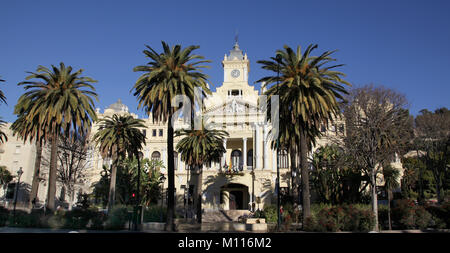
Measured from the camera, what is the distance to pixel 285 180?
5375cm

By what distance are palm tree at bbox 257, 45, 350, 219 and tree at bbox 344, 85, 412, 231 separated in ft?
22.2

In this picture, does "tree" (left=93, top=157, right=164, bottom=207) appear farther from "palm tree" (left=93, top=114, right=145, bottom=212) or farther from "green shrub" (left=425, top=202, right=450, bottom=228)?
"green shrub" (left=425, top=202, right=450, bottom=228)

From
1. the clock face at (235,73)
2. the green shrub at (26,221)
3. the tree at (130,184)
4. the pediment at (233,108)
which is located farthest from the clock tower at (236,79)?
the green shrub at (26,221)

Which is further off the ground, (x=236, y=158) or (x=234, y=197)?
(x=236, y=158)

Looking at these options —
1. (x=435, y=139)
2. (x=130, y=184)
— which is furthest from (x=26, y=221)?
(x=435, y=139)

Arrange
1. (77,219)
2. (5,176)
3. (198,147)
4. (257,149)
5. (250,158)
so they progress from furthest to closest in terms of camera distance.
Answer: (250,158)
(5,176)
(257,149)
(198,147)
(77,219)

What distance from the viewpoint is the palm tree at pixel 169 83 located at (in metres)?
28.9

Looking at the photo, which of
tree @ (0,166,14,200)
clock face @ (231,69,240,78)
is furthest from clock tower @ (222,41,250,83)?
tree @ (0,166,14,200)

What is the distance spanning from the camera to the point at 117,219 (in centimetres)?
3059

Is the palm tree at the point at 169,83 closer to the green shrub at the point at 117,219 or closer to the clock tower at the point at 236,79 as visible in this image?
the green shrub at the point at 117,219

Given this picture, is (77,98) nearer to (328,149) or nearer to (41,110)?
(41,110)

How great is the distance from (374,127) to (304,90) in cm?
945

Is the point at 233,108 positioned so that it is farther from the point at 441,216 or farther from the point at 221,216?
the point at 441,216

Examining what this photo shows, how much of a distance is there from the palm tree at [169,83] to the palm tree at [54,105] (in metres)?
5.90
